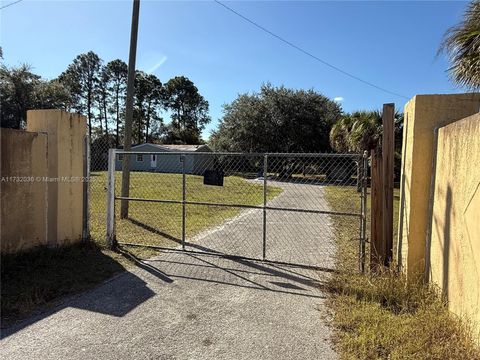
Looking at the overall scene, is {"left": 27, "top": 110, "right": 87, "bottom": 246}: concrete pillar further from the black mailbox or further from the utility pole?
the utility pole

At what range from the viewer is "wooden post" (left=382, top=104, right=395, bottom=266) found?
4.99m

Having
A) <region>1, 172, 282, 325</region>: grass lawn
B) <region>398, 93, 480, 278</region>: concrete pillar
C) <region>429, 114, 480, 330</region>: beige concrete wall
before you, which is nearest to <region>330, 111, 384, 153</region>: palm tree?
<region>1, 172, 282, 325</region>: grass lawn

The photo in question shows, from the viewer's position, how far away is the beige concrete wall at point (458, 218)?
3.12 meters

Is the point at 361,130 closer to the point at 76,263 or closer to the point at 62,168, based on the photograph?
the point at 62,168

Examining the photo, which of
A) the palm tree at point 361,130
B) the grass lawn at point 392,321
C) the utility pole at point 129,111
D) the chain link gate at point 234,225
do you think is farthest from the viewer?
the palm tree at point 361,130

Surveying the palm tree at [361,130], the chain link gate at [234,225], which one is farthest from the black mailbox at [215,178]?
the palm tree at [361,130]

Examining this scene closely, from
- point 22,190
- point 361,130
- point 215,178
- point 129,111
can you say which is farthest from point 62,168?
point 361,130

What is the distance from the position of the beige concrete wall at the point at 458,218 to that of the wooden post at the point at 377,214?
90cm

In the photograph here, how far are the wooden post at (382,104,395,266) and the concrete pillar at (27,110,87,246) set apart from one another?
5.23 meters

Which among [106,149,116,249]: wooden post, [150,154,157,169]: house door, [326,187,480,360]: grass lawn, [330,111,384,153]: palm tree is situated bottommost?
[326,187,480,360]: grass lawn

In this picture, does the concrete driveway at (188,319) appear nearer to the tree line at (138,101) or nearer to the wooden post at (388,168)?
the wooden post at (388,168)

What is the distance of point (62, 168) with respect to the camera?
6113 mm

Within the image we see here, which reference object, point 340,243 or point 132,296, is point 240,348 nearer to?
point 132,296

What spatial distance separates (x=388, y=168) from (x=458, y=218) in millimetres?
1614
